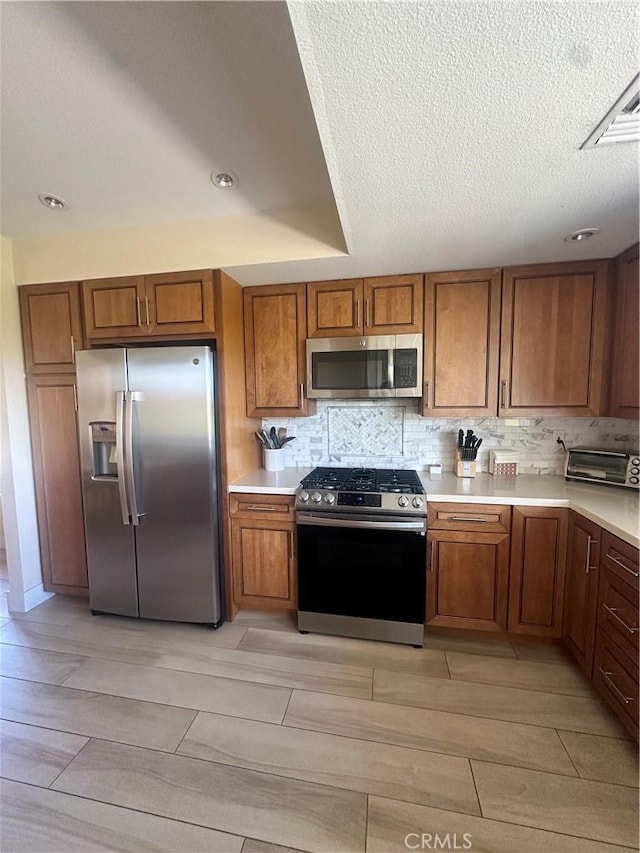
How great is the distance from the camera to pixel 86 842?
1.14 m

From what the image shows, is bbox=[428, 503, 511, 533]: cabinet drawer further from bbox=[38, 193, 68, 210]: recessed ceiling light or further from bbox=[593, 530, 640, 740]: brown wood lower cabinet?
bbox=[38, 193, 68, 210]: recessed ceiling light

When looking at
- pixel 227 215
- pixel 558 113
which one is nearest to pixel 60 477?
pixel 227 215

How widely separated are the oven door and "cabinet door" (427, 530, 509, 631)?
0.11 m

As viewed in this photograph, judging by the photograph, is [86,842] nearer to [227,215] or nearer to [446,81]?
[446,81]

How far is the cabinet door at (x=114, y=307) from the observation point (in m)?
2.17

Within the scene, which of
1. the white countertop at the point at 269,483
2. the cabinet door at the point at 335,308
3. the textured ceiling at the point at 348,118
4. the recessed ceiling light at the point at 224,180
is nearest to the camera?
the textured ceiling at the point at 348,118

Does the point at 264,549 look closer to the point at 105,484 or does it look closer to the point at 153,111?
the point at 105,484

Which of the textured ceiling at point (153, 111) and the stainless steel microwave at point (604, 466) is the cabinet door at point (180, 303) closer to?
the textured ceiling at point (153, 111)

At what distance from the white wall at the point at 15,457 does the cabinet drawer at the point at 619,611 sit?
3.52m

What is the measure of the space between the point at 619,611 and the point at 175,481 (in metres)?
2.36

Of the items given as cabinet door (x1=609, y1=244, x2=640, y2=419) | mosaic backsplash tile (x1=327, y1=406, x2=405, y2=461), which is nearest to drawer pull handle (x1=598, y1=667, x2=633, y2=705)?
cabinet door (x1=609, y1=244, x2=640, y2=419)

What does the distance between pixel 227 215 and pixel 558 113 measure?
1670mm

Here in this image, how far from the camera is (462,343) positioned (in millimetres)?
2209

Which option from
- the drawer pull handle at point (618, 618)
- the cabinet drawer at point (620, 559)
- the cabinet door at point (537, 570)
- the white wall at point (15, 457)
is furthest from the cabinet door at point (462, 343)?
the white wall at point (15, 457)
